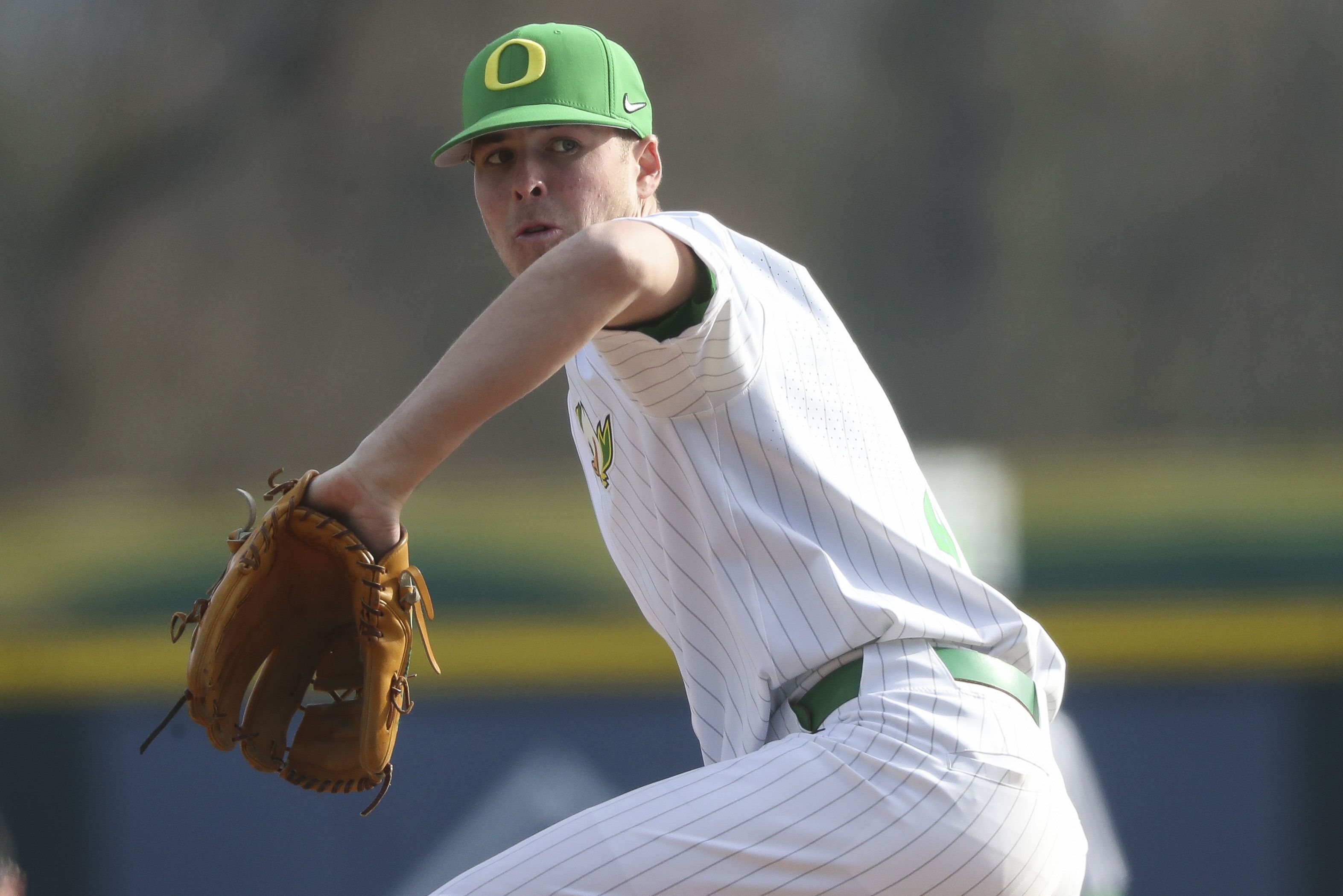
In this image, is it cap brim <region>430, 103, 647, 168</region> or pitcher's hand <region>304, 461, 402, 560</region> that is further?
cap brim <region>430, 103, 647, 168</region>

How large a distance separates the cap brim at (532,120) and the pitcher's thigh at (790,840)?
2.51 feet

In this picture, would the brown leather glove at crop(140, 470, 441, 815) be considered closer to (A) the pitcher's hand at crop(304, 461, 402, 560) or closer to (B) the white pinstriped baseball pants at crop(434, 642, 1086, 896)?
(A) the pitcher's hand at crop(304, 461, 402, 560)

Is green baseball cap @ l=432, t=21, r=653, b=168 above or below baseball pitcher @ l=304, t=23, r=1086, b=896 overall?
above

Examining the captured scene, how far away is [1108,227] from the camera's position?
3.80m

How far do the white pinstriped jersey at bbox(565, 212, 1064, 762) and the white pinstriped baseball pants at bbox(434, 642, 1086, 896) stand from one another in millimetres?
93

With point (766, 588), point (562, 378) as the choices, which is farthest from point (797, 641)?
point (562, 378)

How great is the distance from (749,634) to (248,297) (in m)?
3.30

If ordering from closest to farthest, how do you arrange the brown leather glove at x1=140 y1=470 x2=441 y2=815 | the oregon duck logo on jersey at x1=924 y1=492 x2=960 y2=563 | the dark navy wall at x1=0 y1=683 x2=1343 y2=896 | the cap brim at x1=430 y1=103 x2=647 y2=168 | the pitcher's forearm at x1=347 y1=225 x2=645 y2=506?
1. the pitcher's forearm at x1=347 y1=225 x2=645 y2=506
2. the brown leather glove at x1=140 y1=470 x2=441 y2=815
3. the oregon duck logo on jersey at x1=924 y1=492 x2=960 y2=563
4. the cap brim at x1=430 y1=103 x2=647 y2=168
5. the dark navy wall at x1=0 y1=683 x2=1343 y2=896

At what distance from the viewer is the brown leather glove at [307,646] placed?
112 centimetres

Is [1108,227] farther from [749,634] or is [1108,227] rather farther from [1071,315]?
[749,634]

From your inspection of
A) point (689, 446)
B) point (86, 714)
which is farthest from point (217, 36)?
point (689, 446)

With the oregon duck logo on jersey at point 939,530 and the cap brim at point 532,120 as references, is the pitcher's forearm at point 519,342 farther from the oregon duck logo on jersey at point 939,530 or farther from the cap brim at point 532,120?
the cap brim at point 532,120

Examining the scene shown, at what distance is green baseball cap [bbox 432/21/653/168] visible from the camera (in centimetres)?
150

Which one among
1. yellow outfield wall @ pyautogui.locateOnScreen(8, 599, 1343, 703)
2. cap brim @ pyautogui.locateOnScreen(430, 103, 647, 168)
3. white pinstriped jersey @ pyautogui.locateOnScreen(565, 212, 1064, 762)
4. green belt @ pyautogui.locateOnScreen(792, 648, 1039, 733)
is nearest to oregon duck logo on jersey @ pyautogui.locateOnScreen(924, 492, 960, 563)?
white pinstriped jersey @ pyautogui.locateOnScreen(565, 212, 1064, 762)
